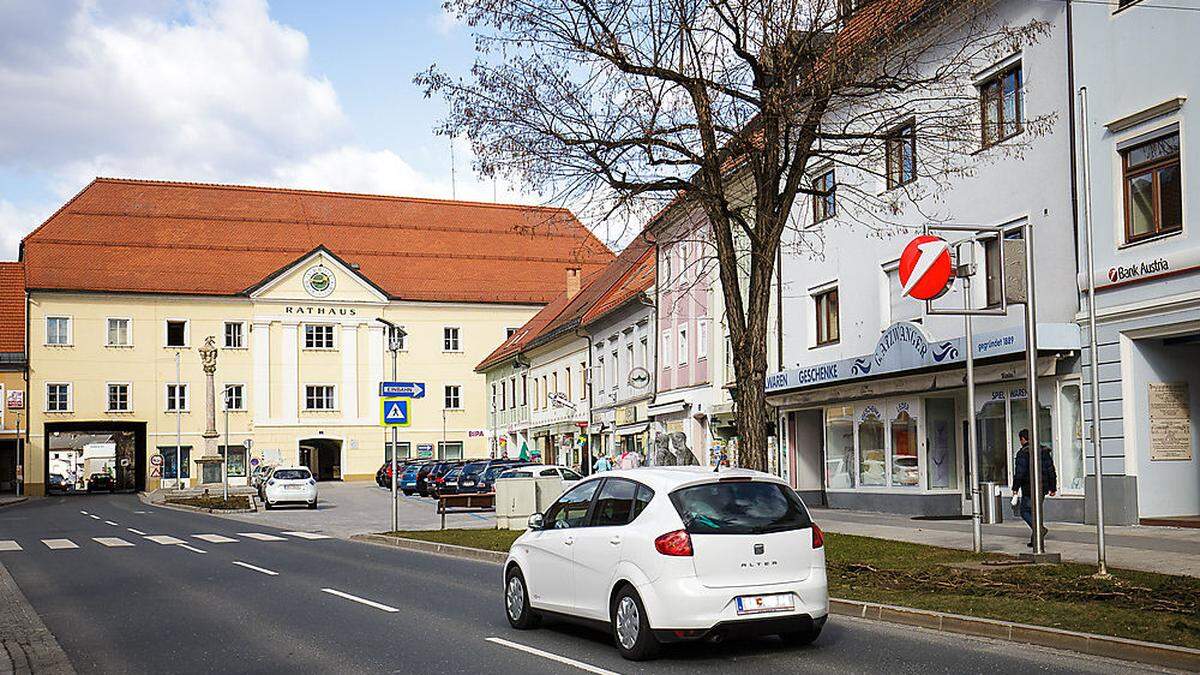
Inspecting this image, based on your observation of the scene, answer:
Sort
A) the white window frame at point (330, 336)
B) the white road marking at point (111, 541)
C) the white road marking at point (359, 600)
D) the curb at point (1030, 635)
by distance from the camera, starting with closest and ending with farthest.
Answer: the curb at point (1030, 635)
the white road marking at point (359, 600)
the white road marking at point (111, 541)
the white window frame at point (330, 336)

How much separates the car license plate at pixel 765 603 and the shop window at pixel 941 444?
61.5 feet

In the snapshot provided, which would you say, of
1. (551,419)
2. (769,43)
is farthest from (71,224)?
(769,43)

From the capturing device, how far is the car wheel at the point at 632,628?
10742mm

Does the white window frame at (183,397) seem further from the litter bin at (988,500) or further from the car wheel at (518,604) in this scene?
the car wheel at (518,604)

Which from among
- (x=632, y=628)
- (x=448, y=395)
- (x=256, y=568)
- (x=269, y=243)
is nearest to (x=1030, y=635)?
(x=632, y=628)

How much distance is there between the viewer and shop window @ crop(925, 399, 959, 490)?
28.6 metres

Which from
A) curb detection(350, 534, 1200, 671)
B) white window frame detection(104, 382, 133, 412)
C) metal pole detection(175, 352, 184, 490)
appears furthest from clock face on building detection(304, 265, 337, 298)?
curb detection(350, 534, 1200, 671)

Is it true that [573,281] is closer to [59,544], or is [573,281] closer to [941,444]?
[941,444]

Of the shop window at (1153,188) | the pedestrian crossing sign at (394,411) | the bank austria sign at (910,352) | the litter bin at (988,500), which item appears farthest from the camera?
the pedestrian crossing sign at (394,411)

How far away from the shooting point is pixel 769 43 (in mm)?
17328

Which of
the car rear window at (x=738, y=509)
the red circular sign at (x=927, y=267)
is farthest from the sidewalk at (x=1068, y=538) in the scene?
the car rear window at (x=738, y=509)

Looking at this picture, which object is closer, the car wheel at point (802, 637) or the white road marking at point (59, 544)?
the car wheel at point (802, 637)

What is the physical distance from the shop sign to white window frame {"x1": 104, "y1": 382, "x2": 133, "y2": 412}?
227 ft

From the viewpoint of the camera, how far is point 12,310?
255ft
